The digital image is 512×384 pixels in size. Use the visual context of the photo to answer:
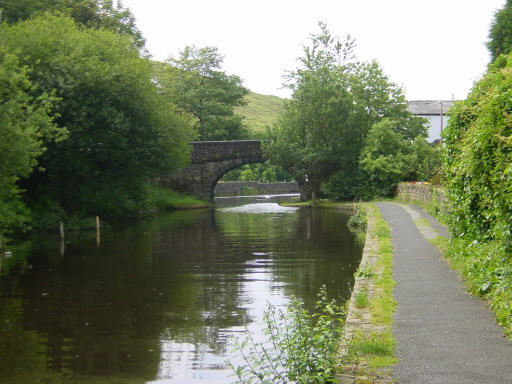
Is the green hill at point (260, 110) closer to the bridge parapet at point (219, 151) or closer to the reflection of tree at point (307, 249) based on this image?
the bridge parapet at point (219, 151)

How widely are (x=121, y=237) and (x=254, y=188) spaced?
59.9 m

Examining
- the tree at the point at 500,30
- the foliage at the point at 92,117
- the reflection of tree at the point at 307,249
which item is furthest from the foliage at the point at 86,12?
the tree at the point at 500,30

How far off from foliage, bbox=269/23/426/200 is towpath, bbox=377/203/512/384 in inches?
1163

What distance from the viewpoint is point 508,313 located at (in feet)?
20.2

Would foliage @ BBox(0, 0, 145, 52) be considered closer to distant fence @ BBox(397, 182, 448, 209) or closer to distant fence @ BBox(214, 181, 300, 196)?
distant fence @ BBox(397, 182, 448, 209)

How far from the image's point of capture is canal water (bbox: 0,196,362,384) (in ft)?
23.2

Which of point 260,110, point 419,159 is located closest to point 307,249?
point 419,159

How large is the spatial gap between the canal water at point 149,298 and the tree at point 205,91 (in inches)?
1573

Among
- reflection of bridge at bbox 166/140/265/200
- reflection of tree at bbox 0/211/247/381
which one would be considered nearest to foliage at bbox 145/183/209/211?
reflection of bridge at bbox 166/140/265/200

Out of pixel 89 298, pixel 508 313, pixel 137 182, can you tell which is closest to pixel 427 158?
pixel 137 182

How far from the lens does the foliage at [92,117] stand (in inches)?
977

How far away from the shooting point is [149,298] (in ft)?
35.2

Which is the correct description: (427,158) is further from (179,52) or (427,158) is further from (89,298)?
(179,52)

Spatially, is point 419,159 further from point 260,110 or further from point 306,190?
point 260,110
